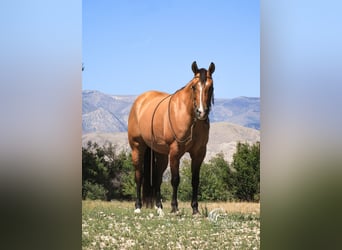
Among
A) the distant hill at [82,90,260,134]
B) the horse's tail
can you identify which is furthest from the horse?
the distant hill at [82,90,260,134]

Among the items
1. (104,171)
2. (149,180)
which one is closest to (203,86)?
(149,180)

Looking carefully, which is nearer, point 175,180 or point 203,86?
point 203,86

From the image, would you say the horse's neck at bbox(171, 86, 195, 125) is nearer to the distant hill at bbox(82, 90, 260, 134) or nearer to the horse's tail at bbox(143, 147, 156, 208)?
the distant hill at bbox(82, 90, 260, 134)

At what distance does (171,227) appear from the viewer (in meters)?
8.61

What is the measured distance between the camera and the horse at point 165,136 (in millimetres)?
8641

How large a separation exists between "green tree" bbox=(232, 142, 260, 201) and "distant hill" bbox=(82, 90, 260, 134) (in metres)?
0.22

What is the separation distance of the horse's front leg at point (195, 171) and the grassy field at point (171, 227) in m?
0.05

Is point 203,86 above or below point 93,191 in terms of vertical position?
above

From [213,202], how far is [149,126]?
2.94 ft

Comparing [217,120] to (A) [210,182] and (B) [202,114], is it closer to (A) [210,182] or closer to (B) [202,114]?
(B) [202,114]

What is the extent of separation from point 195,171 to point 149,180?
0.42 metres

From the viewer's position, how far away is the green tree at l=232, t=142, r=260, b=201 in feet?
28.1
